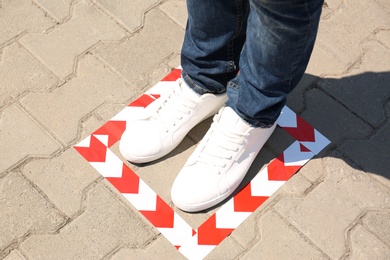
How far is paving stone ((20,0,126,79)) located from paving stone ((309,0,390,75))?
3.16 feet

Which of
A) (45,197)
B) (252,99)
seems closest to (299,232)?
(252,99)

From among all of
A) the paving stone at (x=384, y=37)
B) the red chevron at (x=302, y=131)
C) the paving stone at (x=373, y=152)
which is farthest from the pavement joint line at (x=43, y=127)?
the paving stone at (x=384, y=37)

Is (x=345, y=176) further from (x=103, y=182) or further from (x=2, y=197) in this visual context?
(x=2, y=197)

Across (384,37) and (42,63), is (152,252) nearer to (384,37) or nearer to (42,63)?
(42,63)

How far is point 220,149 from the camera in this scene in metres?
2.45

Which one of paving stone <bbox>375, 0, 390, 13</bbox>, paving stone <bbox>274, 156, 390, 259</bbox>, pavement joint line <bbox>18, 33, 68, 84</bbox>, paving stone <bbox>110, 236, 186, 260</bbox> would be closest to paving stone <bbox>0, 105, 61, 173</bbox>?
pavement joint line <bbox>18, 33, 68, 84</bbox>

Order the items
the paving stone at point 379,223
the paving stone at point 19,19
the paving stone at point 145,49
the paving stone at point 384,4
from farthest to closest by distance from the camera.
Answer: the paving stone at point 384,4
the paving stone at point 19,19
the paving stone at point 145,49
the paving stone at point 379,223

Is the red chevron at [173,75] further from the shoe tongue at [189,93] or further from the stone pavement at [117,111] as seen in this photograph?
the shoe tongue at [189,93]

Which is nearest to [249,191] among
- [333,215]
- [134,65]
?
[333,215]

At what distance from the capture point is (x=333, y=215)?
2.46 meters

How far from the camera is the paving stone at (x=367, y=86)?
279cm

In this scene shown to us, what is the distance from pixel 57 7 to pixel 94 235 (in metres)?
1.26

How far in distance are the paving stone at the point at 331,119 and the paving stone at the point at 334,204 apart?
0.50ft

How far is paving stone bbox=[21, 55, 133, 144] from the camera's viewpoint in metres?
2.66
